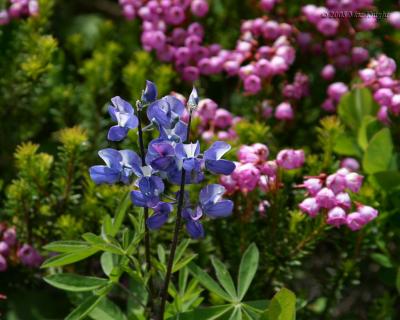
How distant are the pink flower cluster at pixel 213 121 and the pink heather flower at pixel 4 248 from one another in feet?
2.33

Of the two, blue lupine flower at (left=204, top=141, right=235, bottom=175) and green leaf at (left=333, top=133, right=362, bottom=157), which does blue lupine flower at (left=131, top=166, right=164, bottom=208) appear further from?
green leaf at (left=333, top=133, right=362, bottom=157)

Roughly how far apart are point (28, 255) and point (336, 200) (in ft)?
3.07

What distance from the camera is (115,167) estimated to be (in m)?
1.56

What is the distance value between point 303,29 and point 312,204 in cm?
120

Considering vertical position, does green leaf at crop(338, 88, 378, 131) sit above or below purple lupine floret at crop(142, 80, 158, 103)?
below

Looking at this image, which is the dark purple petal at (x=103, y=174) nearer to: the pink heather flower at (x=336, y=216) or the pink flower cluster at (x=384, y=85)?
the pink heather flower at (x=336, y=216)

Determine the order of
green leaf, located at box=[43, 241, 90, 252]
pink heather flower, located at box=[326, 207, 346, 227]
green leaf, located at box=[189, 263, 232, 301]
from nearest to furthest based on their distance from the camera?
green leaf, located at box=[43, 241, 90, 252] < green leaf, located at box=[189, 263, 232, 301] < pink heather flower, located at box=[326, 207, 346, 227]

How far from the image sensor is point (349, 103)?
2.49 meters

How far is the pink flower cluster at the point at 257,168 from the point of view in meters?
1.99

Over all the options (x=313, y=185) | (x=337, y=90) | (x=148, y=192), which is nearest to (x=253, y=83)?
(x=337, y=90)

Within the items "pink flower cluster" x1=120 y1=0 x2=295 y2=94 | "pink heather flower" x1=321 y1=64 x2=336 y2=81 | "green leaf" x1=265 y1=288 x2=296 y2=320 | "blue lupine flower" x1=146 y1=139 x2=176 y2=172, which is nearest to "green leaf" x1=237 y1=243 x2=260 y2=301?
"green leaf" x1=265 y1=288 x2=296 y2=320

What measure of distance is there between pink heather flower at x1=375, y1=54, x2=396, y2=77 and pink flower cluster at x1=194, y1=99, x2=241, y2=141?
20.1 inches

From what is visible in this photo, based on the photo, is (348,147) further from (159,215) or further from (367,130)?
(159,215)

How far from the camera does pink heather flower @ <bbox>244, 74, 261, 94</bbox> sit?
2.50 metres
